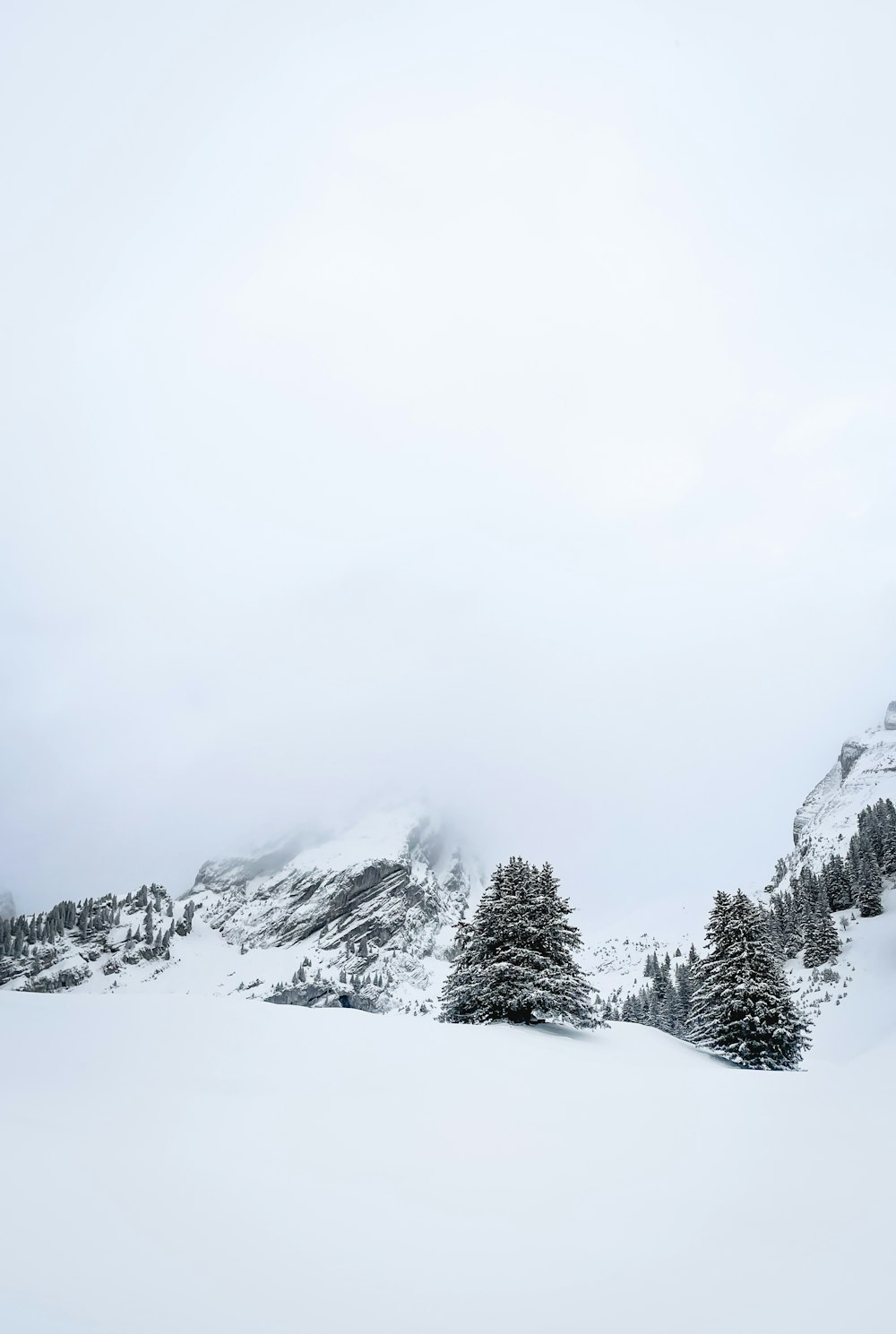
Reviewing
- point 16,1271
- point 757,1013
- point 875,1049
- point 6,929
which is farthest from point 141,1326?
point 6,929

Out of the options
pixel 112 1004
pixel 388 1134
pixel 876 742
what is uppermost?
pixel 876 742

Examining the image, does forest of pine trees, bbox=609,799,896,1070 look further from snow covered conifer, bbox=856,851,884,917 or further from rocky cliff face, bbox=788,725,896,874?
rocky cliff face, bbox=788,725,896,874

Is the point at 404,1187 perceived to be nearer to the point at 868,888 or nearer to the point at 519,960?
the point at 519,960

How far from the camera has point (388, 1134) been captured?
8.73 meters

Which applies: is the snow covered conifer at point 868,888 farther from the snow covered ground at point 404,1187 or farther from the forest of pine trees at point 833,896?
the snow covered ground at point 404,1187

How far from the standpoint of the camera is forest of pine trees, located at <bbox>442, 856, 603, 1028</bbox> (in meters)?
21.0

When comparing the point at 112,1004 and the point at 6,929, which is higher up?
the point at 6,929

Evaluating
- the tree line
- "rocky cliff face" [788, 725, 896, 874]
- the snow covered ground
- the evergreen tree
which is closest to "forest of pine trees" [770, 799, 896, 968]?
the evergreen tree

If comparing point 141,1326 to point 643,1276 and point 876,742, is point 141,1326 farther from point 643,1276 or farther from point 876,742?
point 876,742

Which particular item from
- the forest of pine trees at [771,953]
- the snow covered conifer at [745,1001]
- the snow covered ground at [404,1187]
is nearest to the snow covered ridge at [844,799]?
the forest of pine trees at [771,953]

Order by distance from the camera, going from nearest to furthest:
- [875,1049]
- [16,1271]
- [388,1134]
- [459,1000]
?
[16,1271], [388,1134], [875,1049], [459,1000]

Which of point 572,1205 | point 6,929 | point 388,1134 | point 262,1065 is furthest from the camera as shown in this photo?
point 6,929

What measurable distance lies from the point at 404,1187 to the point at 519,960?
1583cm

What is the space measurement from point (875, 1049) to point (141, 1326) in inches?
638
